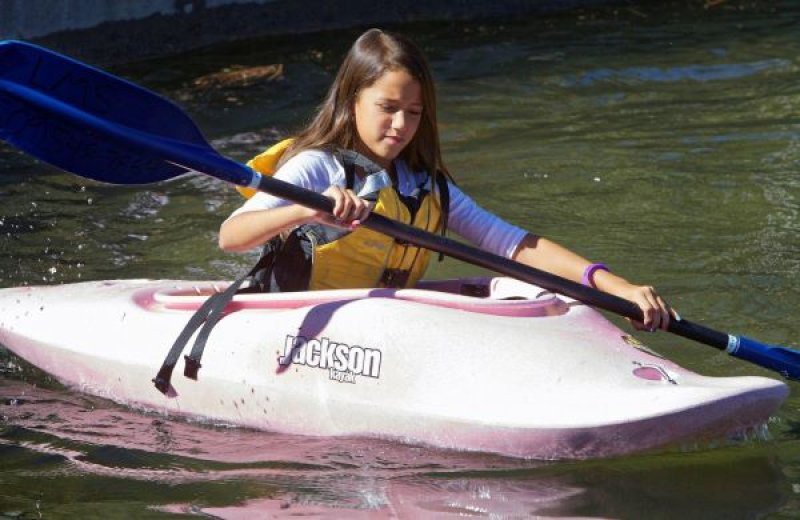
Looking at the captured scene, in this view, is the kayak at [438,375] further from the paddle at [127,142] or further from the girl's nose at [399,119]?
the girl's nose at [399,119]

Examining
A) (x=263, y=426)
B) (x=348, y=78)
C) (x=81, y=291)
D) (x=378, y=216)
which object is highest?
(x=348, y=78)

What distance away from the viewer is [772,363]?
368 cm

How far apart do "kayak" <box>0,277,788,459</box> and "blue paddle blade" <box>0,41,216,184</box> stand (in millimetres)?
446

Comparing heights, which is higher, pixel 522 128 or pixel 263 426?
pixel 522 128

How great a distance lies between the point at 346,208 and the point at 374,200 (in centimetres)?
33

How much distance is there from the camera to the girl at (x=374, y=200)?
3584 mm

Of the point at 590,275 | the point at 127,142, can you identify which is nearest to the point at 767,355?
the point at 590,275

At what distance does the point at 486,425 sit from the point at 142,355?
1.07 metres

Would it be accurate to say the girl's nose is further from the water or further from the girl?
the water

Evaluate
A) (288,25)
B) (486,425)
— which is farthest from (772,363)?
(288,25)

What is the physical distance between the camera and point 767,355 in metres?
3.67

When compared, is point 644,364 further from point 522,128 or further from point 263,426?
point 522,128

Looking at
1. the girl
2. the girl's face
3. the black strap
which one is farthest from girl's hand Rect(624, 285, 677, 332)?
the girl's face

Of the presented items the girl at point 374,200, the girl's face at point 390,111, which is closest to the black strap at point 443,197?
the girl at point 374,200
